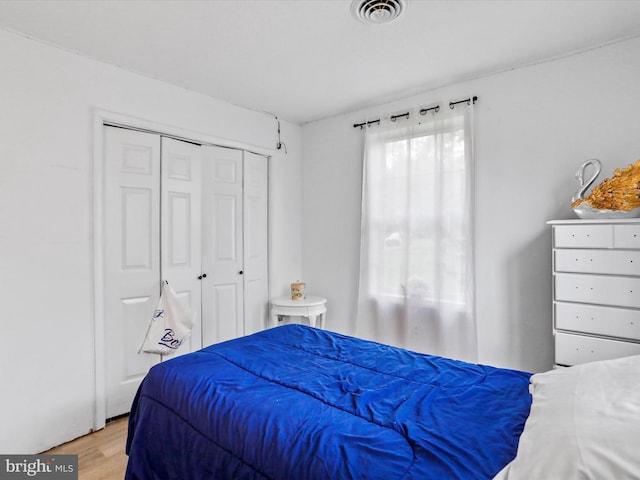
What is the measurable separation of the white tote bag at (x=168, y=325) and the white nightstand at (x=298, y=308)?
0.88 metres

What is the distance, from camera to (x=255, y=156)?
3.55 metres

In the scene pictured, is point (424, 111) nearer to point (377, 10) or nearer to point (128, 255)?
point (377, 10)

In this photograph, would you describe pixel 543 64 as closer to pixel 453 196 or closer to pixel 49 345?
pixel 453 196

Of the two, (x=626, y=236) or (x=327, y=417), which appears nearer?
(x=327, y=417)

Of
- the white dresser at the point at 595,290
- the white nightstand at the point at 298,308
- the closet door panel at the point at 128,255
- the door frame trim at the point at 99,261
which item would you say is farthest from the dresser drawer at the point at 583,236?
the door frame trim at the point at 99,261

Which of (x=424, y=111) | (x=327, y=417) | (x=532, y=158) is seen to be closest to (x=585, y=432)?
(x=327, y=417)

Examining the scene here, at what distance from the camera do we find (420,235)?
304 cm

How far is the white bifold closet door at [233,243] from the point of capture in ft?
10.4

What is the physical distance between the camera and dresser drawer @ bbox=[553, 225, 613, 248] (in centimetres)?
197

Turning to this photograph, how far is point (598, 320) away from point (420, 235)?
1.35m

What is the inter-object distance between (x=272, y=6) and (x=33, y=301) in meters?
2.24

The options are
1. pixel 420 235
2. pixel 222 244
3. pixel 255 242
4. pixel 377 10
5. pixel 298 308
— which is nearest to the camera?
pixel 377 10

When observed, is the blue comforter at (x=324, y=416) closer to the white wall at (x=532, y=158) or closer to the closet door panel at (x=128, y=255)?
the closet door panel at (x=128, y=255)
